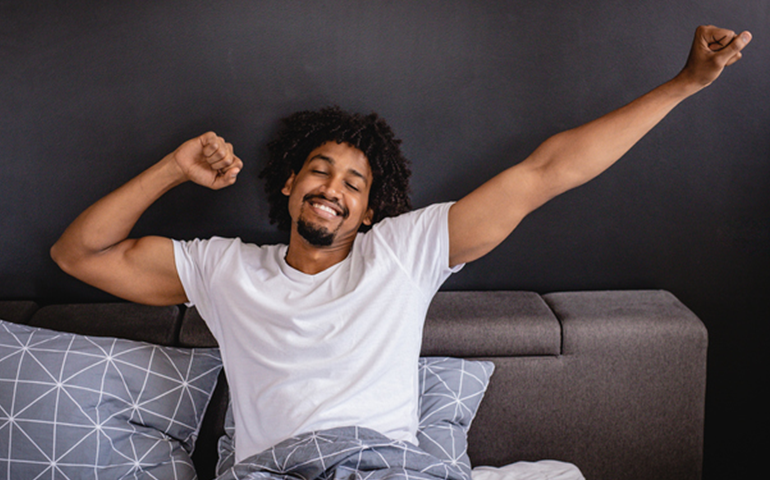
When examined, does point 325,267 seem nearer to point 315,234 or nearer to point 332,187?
point 315,234

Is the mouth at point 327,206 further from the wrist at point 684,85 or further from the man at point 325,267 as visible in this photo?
the wrist at point 684,85

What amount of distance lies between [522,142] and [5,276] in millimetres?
1727

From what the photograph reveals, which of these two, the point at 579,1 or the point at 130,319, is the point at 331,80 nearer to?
the point at 579,1

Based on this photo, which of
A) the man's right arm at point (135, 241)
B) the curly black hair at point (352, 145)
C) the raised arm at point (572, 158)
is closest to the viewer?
the raised arm at point (572, 158)

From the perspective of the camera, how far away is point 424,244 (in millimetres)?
1351

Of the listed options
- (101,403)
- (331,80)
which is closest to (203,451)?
(101,403)

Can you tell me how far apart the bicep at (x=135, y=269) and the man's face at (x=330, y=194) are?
14.1 inches

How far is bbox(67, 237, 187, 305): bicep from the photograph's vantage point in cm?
144

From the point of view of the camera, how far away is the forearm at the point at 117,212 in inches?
55.2

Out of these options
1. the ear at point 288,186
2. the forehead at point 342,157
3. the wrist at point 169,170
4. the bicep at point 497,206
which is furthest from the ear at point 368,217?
the wrist at point 169,170

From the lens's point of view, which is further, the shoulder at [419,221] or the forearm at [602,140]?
the shoulder at [419,221]

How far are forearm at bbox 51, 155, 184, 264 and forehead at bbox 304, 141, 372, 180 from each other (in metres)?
0.36

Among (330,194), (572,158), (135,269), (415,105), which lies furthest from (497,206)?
(135,269)

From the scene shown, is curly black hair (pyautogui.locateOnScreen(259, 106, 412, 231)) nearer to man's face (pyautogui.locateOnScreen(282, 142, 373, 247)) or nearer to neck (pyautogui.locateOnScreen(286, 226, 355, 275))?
man's face (pyautogui.locateOnScreen(282, 142, 373, 247))
